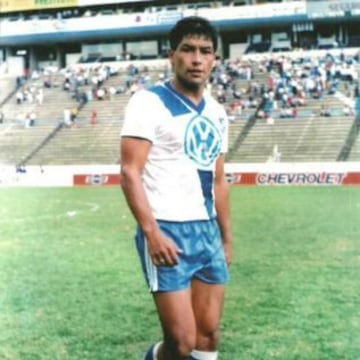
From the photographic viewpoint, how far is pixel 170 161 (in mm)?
3844

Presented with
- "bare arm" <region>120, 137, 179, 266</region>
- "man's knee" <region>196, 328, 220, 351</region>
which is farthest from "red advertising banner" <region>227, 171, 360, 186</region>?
"bare arm" <region>120, 137, 179, 266</region>

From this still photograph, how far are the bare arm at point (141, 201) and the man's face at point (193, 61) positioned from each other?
1.37 feet

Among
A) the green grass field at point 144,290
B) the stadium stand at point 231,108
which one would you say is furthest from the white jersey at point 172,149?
the stadium stand at point 231,108

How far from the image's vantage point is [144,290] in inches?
297

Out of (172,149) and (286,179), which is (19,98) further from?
(172,149)

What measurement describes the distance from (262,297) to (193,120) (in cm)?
343

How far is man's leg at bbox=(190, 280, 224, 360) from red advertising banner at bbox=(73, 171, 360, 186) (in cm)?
1884

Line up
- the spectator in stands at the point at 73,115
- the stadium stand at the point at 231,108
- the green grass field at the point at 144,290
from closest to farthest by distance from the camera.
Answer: the green grass field at the point at 144,290
the stadium stand at the point at 231,108
the spectator in stands at the point at 73,115

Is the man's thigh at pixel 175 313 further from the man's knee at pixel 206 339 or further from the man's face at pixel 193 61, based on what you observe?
the man's face at pixel 193 61

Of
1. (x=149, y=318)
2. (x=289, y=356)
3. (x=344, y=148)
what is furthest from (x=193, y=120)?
(x=344, y=148)

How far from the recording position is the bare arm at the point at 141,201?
3.67 metres

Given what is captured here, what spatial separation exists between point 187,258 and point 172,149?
1.66 ft

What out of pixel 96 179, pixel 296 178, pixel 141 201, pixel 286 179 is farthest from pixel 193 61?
pixel 96 179

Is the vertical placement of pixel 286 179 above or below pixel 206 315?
below
